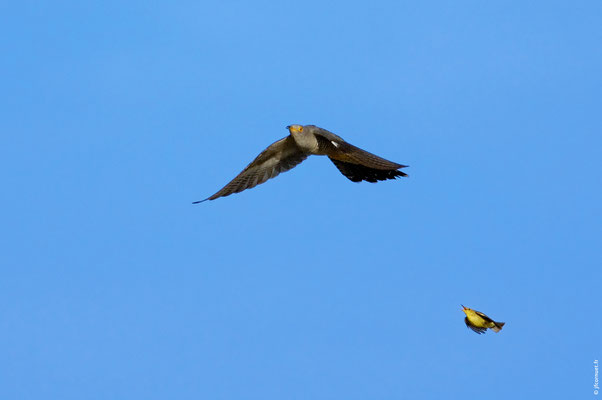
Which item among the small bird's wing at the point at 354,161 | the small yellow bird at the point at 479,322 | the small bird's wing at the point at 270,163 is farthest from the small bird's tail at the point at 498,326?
the small bird's wing at the point at 270,163

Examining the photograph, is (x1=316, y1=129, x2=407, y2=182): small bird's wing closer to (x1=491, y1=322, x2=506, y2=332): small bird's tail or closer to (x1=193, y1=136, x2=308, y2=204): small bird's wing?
(x1=193, y1=136, x2=308, y2=204): small bird's wing

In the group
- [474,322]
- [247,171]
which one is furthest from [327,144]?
[474,322]

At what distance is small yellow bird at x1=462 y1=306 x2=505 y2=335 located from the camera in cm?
1995

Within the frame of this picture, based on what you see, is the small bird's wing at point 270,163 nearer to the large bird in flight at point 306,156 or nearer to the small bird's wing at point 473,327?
the large bird in flight at point 306,156

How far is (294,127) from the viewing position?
2066 cm

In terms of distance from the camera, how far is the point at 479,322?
2009cm

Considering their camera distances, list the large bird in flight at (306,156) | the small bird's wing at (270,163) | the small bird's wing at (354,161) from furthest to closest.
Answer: the small bird's wing at (270,163), the large bird in flight at (306,156), the small bird's wing at (354,161)

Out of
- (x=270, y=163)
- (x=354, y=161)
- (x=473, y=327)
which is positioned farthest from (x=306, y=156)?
(x=473, y=327)

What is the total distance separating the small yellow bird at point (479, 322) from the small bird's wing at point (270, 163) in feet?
20.1

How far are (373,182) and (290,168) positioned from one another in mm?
2723

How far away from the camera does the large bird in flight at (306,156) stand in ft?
65.3

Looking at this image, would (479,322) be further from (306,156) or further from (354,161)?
(306,156)

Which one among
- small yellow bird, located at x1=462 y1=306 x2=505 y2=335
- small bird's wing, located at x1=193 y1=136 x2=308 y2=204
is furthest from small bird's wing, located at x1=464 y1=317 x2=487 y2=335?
small bird's wing, located at x1=193 y1=136 x2=308 y2=204

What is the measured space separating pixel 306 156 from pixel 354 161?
2547 mm
